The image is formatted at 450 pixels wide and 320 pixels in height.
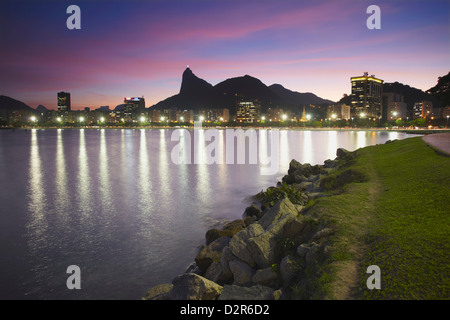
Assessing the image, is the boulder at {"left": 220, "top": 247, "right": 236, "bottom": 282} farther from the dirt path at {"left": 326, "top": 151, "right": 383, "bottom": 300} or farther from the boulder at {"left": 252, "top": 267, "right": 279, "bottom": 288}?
the dirt path at {"left": 326, "top": 151, "right": 383, "bottom": 300}

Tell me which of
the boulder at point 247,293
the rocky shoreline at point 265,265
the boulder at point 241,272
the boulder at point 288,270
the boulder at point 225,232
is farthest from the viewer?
the boulder at point 225,232

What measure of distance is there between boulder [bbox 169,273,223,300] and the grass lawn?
3.21 m

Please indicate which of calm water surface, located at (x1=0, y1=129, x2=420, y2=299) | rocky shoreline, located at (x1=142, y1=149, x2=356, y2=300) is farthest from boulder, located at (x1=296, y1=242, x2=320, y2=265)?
calm water surface, located at (x1=0, y1=129, x2=420, y2=299)

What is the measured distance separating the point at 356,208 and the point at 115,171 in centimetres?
3300

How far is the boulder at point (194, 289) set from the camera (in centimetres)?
822

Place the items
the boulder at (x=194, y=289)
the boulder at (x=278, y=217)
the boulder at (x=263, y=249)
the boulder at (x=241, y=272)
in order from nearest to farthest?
the boulder at (x=194, y=289) < the boulder at (x=241, y=272) < the boulder at (x=263, y=249) < the boulder at (x=278, y=217)

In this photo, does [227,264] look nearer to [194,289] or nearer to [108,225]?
[194,289]

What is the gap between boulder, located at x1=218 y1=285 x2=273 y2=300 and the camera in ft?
25.9

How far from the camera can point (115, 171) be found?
38875 millimetres

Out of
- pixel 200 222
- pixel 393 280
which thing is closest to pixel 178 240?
pixel 200 222

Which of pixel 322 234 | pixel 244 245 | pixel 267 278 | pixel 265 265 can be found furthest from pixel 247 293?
pixel 322 234

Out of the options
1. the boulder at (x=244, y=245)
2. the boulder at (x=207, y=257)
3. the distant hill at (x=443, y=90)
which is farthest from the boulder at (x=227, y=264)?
the distant hill at (x=443, y=90)

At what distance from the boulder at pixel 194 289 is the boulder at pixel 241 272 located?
914mm

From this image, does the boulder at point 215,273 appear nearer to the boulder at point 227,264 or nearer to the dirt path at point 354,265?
the boulder at point 227,264
